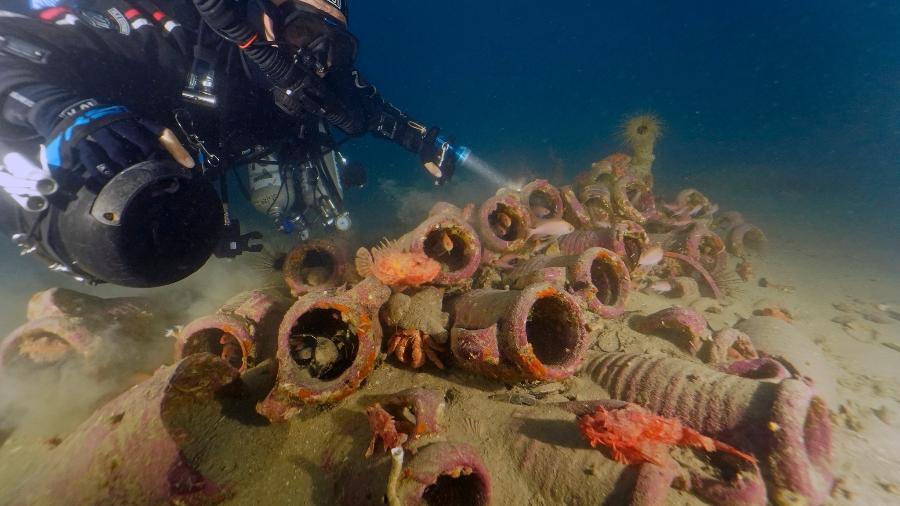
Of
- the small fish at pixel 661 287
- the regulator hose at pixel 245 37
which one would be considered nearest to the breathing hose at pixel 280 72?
the regulator hose at pixel 245 37

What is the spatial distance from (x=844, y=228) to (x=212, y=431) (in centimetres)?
1858

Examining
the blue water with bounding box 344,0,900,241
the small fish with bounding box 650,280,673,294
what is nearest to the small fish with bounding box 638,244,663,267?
the small fish with bounding box 650,280,673,294

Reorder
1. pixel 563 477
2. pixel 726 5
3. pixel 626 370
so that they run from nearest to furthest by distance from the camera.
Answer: pixel 563 477 → pixel 626 370 → pixel 726 5

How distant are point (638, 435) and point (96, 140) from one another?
3.91 m

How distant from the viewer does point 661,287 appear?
16.6 feet

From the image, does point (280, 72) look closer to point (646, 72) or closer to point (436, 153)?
point (436, 153)

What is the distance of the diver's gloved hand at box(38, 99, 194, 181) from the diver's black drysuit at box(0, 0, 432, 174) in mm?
175

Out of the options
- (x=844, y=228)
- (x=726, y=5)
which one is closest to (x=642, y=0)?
(x=726, y=5)

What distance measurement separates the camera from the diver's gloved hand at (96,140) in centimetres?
231

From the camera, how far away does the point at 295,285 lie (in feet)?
13.5

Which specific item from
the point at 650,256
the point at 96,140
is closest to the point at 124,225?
the point at 96,140

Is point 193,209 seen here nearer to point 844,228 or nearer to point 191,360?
point 191,360

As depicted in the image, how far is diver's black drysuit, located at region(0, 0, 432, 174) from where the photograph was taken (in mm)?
2637

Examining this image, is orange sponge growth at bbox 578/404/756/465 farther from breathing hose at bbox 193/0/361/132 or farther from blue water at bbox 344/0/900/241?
blue water at bbox 344/0/900/241
